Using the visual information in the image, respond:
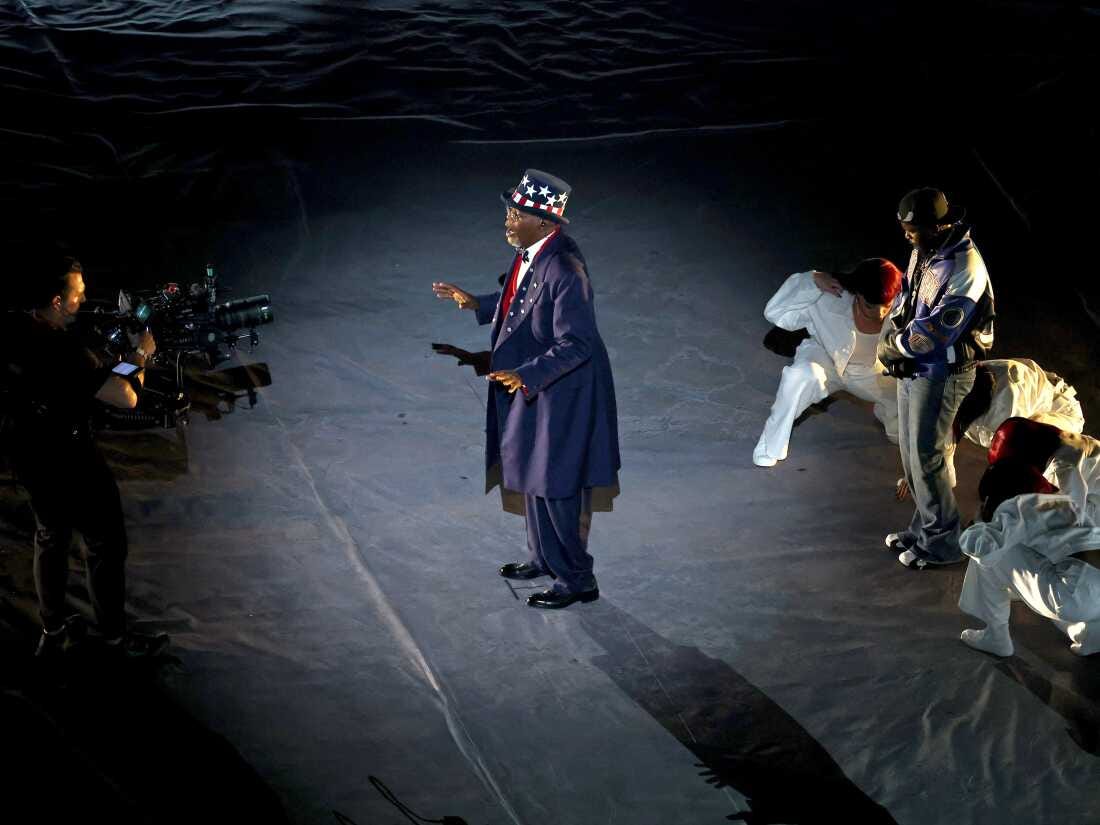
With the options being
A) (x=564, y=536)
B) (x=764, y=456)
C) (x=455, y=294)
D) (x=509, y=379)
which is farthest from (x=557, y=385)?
(x=764, y=456)

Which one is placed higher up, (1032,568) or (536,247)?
(536,247)

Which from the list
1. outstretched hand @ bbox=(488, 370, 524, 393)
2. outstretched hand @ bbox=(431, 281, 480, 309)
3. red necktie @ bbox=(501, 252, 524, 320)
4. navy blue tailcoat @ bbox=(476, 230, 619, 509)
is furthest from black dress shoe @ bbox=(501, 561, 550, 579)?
outstretched hand @ bbox=(431, 281, 480, 309)

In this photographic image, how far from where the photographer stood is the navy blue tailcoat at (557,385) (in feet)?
13.2

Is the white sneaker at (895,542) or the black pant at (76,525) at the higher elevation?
the black pant at (76,525)

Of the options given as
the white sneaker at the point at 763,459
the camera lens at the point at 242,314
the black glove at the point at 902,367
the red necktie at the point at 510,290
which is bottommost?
the white sneaker at the point at 763,459

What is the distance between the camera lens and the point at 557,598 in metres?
4.28

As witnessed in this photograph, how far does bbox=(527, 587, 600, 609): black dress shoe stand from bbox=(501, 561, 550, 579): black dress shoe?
12cm

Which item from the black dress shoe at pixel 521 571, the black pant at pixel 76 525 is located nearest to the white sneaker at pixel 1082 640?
the black dress shoe at pixel 521 571

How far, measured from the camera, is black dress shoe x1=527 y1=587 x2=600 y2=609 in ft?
14.0

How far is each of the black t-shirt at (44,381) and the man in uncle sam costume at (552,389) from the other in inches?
53.3

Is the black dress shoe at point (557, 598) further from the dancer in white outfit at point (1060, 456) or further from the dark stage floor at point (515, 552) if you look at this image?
the dancer in white outfit at point (1060, 456)

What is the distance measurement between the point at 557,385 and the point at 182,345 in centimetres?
217

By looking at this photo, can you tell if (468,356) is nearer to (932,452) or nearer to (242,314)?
(242,314)

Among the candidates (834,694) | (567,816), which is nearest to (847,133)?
(834,694)
